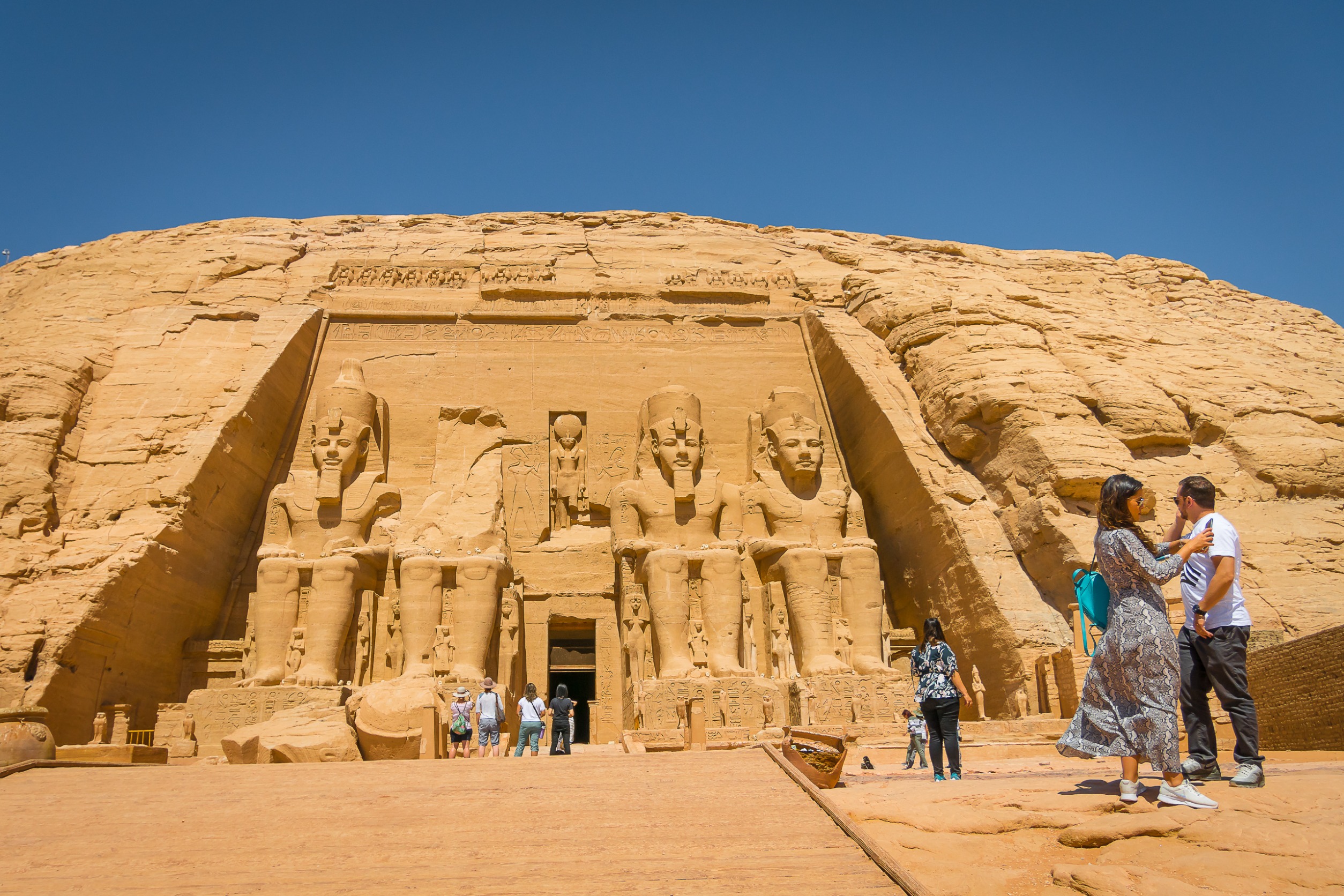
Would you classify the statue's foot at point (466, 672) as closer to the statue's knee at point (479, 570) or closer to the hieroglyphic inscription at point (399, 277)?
the statue's knee at point (479, 570)

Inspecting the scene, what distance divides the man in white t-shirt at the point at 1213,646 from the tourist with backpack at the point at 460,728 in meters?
5.18

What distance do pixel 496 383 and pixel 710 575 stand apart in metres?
3.98

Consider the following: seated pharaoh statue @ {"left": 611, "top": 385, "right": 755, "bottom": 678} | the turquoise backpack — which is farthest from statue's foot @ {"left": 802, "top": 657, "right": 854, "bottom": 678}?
the turquoise backpack

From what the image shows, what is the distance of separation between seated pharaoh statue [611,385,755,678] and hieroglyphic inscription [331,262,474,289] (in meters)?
3.74

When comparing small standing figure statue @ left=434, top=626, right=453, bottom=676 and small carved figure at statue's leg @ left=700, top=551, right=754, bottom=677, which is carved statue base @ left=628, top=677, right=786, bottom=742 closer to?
small carved figure at statue's leg @ left=700, top=551, right=754, bottom=677

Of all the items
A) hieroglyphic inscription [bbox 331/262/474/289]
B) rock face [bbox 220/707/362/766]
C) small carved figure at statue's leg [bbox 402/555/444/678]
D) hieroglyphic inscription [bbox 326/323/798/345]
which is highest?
hieroglyphic inscription [bbox 331/262/474/289]

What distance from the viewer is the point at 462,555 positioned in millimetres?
9852

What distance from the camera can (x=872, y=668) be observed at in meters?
9.51

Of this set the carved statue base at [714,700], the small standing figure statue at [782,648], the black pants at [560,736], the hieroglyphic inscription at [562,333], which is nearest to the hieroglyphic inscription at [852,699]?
the carved statue base at [714,700]

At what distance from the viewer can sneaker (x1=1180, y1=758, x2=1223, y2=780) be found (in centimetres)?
377

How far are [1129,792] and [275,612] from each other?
821cm

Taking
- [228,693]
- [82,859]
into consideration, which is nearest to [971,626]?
[228,693]

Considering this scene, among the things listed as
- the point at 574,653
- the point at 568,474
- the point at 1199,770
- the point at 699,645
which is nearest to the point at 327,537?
the point at 568,474

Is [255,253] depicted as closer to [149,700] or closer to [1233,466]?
[149,700]
